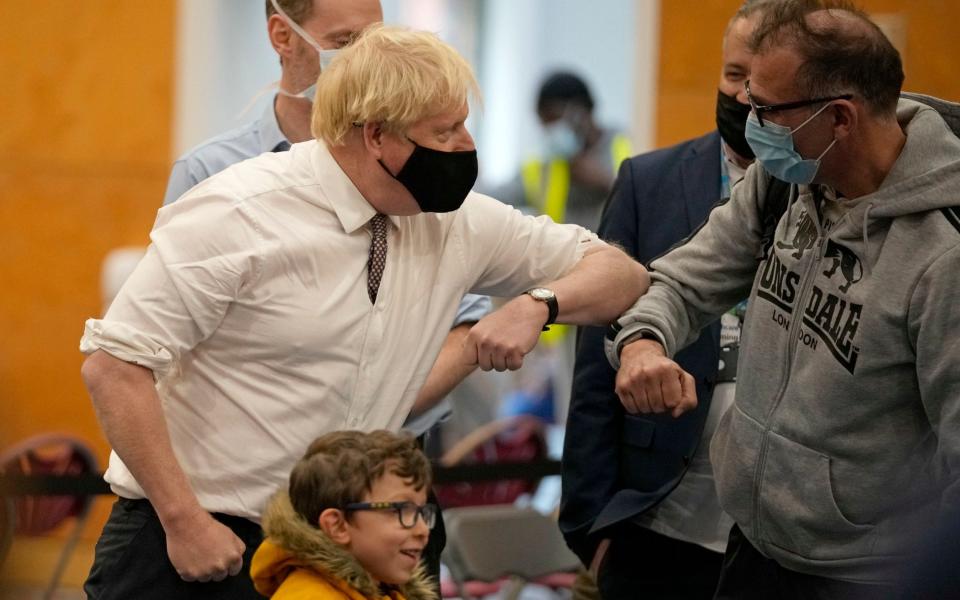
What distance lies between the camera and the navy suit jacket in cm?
340

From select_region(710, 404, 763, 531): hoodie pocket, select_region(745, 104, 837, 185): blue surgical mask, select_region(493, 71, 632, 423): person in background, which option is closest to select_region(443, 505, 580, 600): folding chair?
select_region(710, 404, 763, 531): hoodie pocket

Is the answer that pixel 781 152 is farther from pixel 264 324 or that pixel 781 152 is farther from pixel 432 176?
pixel 264 324

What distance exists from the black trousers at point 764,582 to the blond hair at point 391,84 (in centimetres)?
104

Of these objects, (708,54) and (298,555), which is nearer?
(298,555)

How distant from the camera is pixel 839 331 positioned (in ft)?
8.37

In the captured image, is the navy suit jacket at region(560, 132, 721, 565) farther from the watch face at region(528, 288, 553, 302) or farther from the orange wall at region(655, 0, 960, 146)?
the orange wall at region(655, 0, 960, 146)

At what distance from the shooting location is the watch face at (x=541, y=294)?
9.32 ft

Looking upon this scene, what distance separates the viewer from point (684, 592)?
11.2ft

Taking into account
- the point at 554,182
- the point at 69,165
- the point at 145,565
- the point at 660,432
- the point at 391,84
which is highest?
the point at 391,84

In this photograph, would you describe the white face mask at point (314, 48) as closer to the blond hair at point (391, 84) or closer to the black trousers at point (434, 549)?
the blond hair at point (391, 84)

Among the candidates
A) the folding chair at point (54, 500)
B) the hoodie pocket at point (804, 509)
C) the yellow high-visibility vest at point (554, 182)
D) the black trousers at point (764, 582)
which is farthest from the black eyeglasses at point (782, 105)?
the yellow high-visibility vest at point (554, 182)

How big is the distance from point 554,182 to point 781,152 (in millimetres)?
5519

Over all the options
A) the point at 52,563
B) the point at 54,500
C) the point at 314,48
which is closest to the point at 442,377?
the point at 314,48

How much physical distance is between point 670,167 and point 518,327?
1.00 meters
